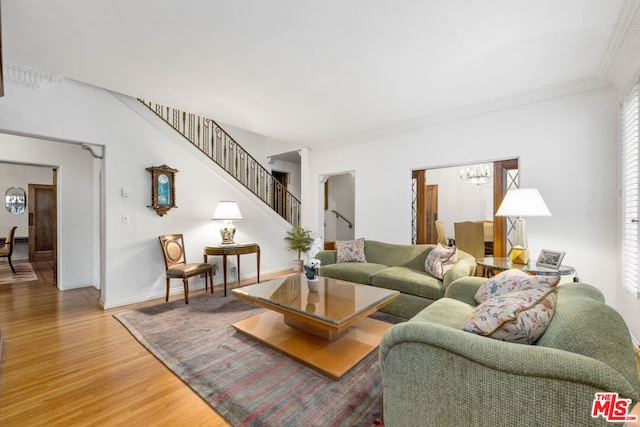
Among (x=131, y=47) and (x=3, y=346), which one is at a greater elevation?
(x=131, y=47)

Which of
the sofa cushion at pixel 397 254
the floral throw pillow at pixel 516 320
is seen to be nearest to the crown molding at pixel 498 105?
the sofa cushion at pixel 397 254

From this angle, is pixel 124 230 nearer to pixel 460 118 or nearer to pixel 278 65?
pixel 278 65

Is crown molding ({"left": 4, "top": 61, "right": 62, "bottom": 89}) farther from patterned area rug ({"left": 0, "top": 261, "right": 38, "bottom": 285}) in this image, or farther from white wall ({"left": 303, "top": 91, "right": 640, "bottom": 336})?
white wall ({"left": 303, "top": 91, "right": 640, "bottom": 336})

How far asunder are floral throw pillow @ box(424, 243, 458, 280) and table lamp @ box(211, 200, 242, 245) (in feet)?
9.57

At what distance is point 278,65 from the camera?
2736 mm

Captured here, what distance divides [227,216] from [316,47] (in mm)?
2847

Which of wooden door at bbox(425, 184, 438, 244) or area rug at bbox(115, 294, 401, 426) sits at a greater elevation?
wooden door at bbox(425, 184, 438, 244)

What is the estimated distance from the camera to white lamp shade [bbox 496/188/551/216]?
265 cm

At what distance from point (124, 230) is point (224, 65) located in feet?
8.56

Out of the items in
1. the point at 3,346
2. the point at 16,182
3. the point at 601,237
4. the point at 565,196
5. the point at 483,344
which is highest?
the point at 16,182

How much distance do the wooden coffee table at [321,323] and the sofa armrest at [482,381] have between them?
736 millimetres

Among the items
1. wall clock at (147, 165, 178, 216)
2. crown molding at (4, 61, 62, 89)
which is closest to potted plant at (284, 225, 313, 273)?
wall clock at (147, 165, 178, 216)

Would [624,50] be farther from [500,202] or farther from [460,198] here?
[460,198]

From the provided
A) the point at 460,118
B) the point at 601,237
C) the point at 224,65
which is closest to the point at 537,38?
the point at 460,118
